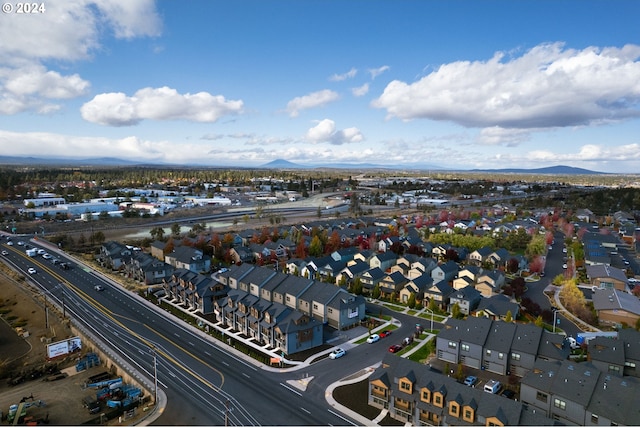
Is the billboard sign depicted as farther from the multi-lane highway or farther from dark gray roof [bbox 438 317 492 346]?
dark gray roof [bbox 438 317 492 346]

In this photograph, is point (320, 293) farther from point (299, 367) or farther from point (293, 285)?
point (299, 367)

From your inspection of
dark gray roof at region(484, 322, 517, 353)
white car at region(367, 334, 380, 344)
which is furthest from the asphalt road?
dark gray roof at region(484, 322, 517, 353)

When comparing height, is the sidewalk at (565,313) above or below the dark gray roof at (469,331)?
below

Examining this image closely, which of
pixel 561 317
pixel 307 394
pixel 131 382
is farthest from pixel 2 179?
pixel 561 317

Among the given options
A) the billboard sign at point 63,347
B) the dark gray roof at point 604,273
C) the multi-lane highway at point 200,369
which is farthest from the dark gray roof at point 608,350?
the billboard sign at point 63,347

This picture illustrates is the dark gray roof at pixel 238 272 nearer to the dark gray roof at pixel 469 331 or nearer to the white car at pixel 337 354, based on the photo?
the white car at pixel 337 354

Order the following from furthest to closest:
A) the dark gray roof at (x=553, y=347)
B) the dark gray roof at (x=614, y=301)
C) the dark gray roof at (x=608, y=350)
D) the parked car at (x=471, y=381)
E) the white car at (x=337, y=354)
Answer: the dark gray roof at (x=614, y=301) → the white car at (x=337, y=354) → the dark gray roof at (x=553, y=347) → the dark gray roof at (x=608, y=350) → the parked car at (x=471, y=381)
